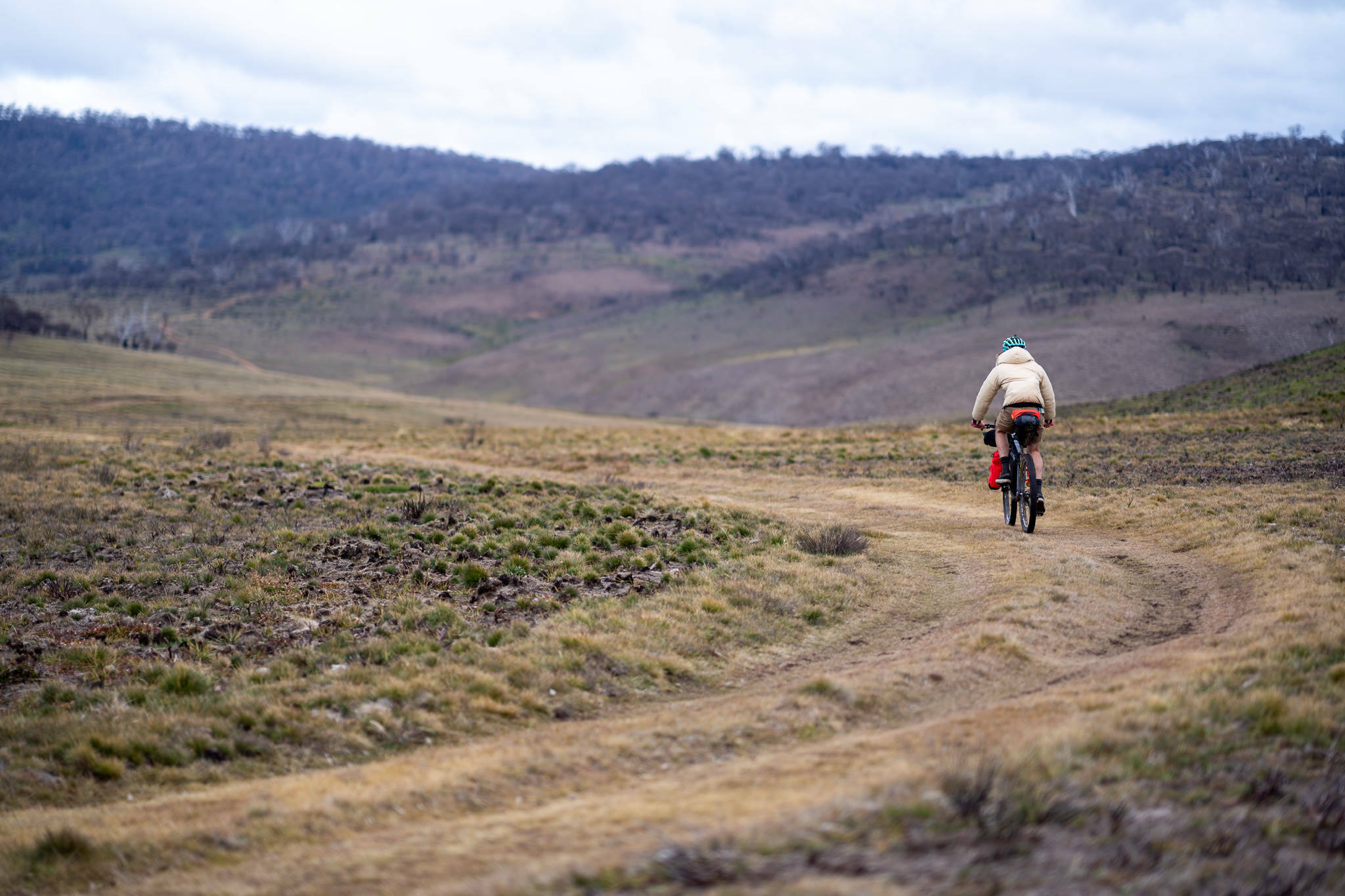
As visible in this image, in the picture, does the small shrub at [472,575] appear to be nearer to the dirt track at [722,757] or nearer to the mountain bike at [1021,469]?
the dirt track at [722,757]

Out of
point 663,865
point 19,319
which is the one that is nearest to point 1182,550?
point 663,865

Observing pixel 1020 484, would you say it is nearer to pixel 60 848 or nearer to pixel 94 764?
pixel 94 764

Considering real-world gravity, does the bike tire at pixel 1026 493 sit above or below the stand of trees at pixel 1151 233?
below

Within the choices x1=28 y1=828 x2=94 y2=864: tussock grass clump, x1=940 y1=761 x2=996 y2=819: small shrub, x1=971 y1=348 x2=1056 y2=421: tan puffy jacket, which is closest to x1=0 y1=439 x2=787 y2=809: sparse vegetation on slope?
x1=28 y1=828 x2=94 y2=864: tussock grass clump

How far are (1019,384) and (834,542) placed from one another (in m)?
3.65

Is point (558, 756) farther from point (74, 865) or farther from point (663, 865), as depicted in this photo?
point (74, 865)

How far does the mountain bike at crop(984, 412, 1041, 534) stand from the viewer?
13180 millimetres

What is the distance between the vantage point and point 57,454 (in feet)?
78.0

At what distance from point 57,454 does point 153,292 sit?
138m

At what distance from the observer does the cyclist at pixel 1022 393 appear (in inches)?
515

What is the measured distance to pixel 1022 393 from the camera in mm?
13070

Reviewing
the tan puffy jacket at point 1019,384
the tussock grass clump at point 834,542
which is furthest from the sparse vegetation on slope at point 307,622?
the tan puffy jacket at point 1019,384

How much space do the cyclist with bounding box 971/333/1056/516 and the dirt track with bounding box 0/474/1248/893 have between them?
3308mm

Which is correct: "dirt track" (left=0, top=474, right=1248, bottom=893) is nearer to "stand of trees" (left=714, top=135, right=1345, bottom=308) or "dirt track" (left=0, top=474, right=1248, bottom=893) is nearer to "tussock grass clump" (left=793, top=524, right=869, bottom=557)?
"tussock grass clump" (left=793, top=524, right=869, bottom=557)
